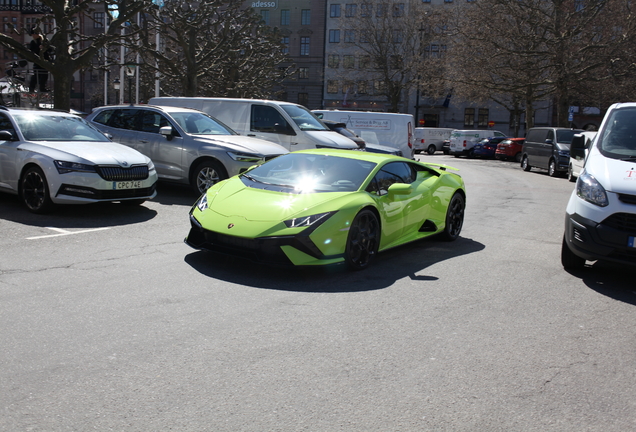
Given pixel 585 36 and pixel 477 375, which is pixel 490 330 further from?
pixel 585 36

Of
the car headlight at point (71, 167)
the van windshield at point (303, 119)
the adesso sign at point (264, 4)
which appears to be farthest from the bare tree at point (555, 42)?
the adesso sign at point (264, 4)

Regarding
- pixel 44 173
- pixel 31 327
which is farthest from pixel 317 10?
pixel 31 327

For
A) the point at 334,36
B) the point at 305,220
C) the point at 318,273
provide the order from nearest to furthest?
the point at 305,220
the point at 318,273
the point at 334,36

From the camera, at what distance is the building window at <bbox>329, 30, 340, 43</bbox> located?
2975 inches

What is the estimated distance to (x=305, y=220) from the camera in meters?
6.42

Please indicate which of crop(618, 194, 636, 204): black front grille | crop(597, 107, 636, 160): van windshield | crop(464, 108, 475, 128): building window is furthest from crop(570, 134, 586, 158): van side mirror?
crop(464, 108, 475, 128): building window

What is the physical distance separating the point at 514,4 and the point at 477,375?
112 feet

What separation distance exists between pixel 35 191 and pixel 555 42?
29.8 metres


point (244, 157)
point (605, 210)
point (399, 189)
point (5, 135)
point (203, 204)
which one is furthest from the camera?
point (244, 157)

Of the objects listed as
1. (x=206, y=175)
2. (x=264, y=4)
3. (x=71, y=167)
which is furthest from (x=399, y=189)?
(x=264, y=4)

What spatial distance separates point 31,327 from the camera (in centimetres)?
465

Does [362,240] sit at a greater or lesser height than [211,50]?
lesser

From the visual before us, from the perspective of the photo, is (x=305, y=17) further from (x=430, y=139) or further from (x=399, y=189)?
(x=399, y=189)

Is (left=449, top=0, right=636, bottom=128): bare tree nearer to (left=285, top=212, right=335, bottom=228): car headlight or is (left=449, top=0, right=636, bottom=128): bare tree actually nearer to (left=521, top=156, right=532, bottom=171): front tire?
(left=521, top=156, right=532, bottom=171): front tire
